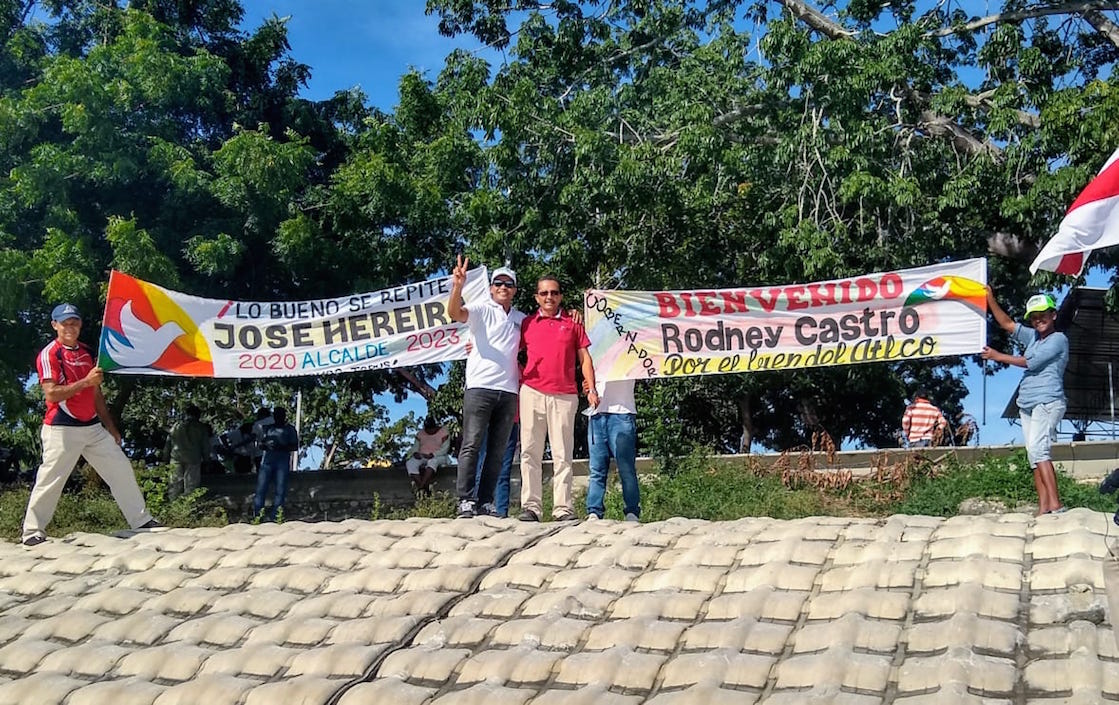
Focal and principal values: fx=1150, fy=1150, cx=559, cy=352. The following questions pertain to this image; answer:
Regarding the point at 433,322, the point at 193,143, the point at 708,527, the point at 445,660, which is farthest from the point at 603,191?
the point at 445,660

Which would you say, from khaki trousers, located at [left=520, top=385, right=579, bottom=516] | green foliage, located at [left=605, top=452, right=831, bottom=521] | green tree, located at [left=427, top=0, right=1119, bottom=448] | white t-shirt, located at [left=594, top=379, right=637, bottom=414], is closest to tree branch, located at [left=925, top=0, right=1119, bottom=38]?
green tree, located at [left=427, top=0, right=1119, bottom=448]

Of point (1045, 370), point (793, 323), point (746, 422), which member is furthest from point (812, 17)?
point (1045, 370)

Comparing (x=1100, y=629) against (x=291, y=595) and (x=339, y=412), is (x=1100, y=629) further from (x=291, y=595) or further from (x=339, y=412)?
(x=339, y=412)

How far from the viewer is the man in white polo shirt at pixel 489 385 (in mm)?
7488

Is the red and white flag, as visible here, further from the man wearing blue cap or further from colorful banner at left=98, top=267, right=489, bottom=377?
the man wearing blue cap

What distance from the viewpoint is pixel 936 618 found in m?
4.59

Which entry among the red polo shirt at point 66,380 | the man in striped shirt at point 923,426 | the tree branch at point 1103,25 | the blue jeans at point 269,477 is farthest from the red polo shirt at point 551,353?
the tree branch at point 1103,25

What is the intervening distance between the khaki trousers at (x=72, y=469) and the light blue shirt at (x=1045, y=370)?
5.82 meters

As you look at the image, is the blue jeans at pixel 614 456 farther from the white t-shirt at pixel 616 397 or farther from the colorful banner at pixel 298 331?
the colorful banner at pixel 298 331

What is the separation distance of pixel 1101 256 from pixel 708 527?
922 cm

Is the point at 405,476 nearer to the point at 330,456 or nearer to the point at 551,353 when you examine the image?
the point at 330,456

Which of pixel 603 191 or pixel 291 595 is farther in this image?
pixel 603 191

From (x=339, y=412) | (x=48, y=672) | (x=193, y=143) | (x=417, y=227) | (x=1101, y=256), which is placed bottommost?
(x=48, y=672)

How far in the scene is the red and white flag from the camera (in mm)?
6008
